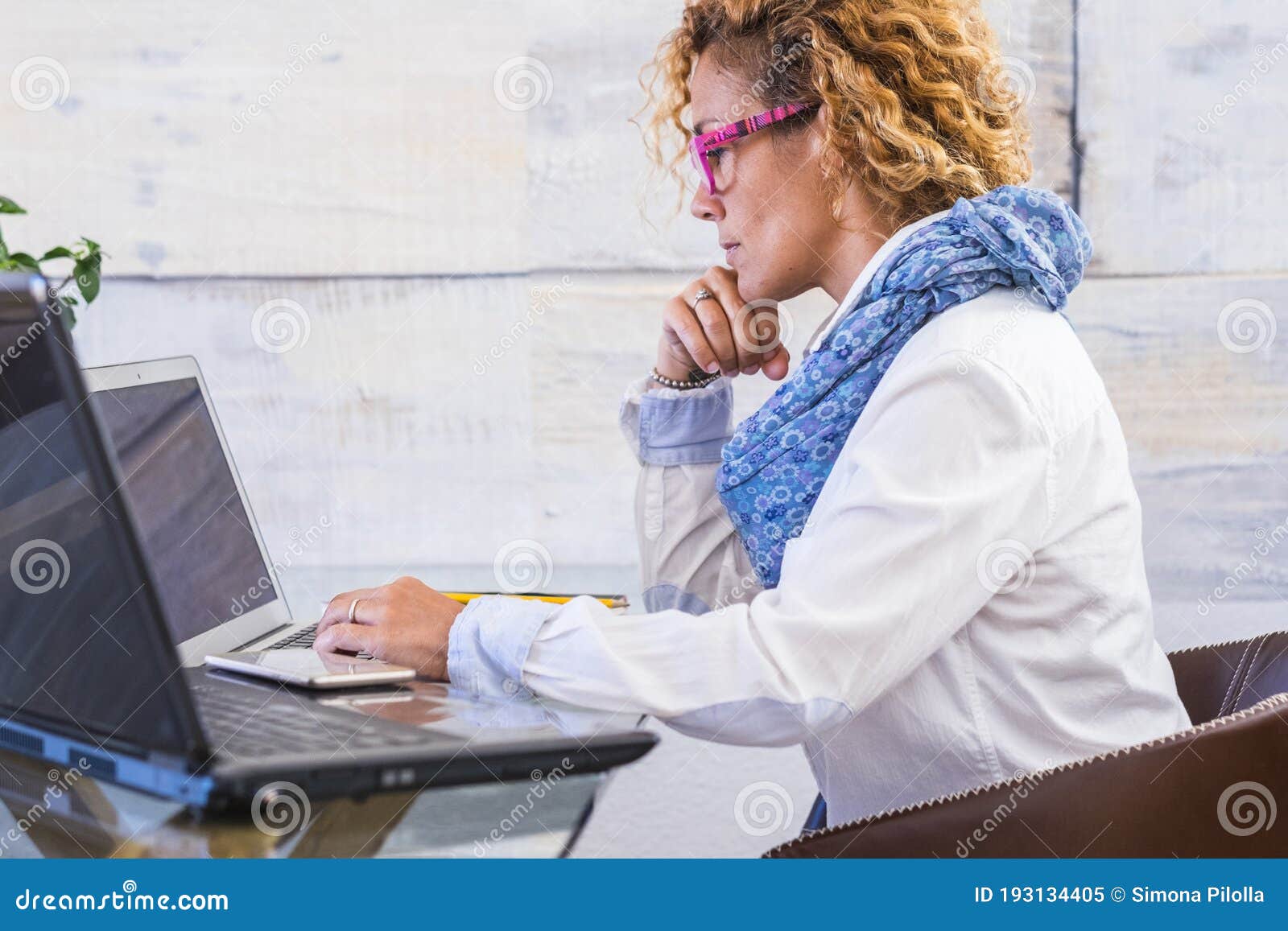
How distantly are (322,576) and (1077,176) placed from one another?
1.91 m

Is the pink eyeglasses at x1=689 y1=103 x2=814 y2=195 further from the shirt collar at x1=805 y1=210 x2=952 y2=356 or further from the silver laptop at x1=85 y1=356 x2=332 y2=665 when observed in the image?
the silver laptop at x1=85 y1=356 x2=332 y2=665

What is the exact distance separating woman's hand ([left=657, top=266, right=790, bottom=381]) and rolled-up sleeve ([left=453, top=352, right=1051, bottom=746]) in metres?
0.52

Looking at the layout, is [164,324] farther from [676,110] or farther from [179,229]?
[676,110]

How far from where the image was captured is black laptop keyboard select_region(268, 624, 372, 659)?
1.29 meters

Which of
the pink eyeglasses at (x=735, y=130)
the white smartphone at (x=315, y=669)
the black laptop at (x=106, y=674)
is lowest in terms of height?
the white smartphone at (x=315, y=669)

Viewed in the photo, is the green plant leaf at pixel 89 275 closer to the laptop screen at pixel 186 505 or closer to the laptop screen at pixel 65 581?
the laptop screen at pixel 186 505

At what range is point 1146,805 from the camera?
0.97 metres

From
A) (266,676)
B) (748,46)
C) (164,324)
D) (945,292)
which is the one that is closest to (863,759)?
(945,292)

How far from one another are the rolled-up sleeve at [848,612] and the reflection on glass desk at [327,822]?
138 mm

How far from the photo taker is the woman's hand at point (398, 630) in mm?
1043

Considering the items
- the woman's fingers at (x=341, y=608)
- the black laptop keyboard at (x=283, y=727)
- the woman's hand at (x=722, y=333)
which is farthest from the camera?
the woman's hand at (x=722, y=333)

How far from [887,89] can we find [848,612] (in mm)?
643

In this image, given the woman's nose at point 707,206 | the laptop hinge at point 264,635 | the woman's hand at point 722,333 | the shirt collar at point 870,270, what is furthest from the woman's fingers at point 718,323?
the laptop hinge at point 264,635

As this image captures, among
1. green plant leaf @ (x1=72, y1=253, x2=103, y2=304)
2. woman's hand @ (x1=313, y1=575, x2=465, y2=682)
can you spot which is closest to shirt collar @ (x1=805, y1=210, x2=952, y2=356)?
woman's hand @ (x1=313, y1=575, x2=465, y2=682)
